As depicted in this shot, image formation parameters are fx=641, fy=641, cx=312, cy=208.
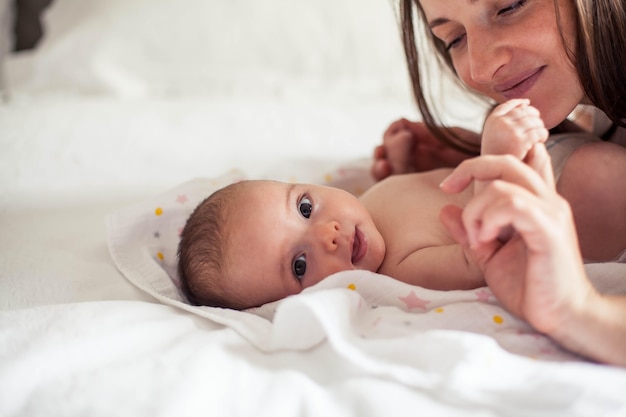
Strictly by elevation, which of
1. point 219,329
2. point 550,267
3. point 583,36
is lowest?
point 219,329

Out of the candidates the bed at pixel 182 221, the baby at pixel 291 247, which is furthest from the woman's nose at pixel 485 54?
the bed at pixel 182 221

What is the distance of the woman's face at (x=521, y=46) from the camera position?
994 millimetres

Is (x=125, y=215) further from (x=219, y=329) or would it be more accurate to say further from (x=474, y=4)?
(x=474, y=4)

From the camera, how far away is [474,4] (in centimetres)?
100

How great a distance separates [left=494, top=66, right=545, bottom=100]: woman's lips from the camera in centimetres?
105

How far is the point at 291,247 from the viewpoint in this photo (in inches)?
39.8

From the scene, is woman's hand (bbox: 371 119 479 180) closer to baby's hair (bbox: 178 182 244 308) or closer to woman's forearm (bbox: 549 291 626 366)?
baby's hair (bbox: 178 182 244 308)

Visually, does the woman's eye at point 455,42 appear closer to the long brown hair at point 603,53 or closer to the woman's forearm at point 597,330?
the long brown hair at point 603,53

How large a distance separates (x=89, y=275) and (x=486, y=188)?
2.16ft

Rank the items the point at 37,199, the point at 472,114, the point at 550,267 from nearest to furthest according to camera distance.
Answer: the point at 550,267, the point at 37,199, the point at 472,114

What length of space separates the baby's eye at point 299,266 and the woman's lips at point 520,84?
0.45 meters

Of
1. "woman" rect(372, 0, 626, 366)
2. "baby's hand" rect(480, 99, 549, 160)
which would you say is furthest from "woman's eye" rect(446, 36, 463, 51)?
"baby's hand" rect(480, 99, 549, 160)

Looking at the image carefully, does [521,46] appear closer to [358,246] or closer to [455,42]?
[455,42]

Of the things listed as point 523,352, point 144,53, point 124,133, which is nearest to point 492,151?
point 523,352
